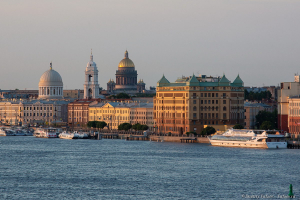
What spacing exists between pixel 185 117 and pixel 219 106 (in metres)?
4.26

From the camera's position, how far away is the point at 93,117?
144 m

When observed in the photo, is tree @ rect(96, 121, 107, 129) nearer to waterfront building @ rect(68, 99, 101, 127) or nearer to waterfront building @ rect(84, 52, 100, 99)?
waterfront building @ rect(68, 99, 101, 127)

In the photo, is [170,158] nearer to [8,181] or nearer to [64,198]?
[8,181]

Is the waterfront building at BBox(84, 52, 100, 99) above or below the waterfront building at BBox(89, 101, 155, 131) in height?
above

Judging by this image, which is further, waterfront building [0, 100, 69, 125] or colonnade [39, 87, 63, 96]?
colonnade [39, 87, 63, 96]

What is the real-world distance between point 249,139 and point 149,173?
27627 millimetres

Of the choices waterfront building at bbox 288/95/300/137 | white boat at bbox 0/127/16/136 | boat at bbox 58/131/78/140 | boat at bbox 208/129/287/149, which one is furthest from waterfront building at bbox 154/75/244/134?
white boat at bbox 0/127/16/136

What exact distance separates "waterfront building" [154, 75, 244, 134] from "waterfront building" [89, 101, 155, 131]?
15677mm

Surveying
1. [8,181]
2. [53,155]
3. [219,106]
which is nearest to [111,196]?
[8,181]

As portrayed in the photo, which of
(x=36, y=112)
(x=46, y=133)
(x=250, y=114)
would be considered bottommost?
(x=46, y=133)

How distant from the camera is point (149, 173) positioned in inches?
2424

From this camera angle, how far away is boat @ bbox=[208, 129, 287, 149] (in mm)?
85750

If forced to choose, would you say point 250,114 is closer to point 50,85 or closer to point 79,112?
point 79,112

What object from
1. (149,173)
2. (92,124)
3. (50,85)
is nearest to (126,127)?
(92,124)
